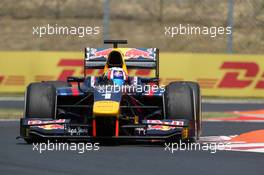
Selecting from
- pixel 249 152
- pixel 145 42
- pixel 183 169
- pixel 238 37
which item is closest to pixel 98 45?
pixel 145 42

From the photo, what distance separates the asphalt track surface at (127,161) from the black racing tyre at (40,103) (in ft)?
1.64

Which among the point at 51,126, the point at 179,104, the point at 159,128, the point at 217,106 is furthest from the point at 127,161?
the point at 217,106

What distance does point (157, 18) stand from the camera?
37.1 meters

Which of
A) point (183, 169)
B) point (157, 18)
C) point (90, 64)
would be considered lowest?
point (183, 169)

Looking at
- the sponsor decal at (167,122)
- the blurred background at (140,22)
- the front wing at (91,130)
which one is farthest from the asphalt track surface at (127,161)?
the blurred background at (140,22)

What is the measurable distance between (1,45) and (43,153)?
24.0 metres

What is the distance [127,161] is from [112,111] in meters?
1.81

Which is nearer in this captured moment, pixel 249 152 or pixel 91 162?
pixel 91 162

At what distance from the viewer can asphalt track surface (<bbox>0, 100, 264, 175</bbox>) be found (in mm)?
10359

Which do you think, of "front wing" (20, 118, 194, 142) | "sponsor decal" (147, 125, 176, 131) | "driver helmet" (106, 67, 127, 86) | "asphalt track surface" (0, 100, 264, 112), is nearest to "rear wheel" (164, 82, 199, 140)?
"front wing" (20, 118, 194, 142)

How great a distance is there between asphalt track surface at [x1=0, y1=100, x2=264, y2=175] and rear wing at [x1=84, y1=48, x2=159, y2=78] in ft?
7.52

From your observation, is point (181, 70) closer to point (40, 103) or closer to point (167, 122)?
point (40, 103)

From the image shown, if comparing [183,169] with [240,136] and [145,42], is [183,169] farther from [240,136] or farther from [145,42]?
[145,42]

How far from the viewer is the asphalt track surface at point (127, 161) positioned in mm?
10359
